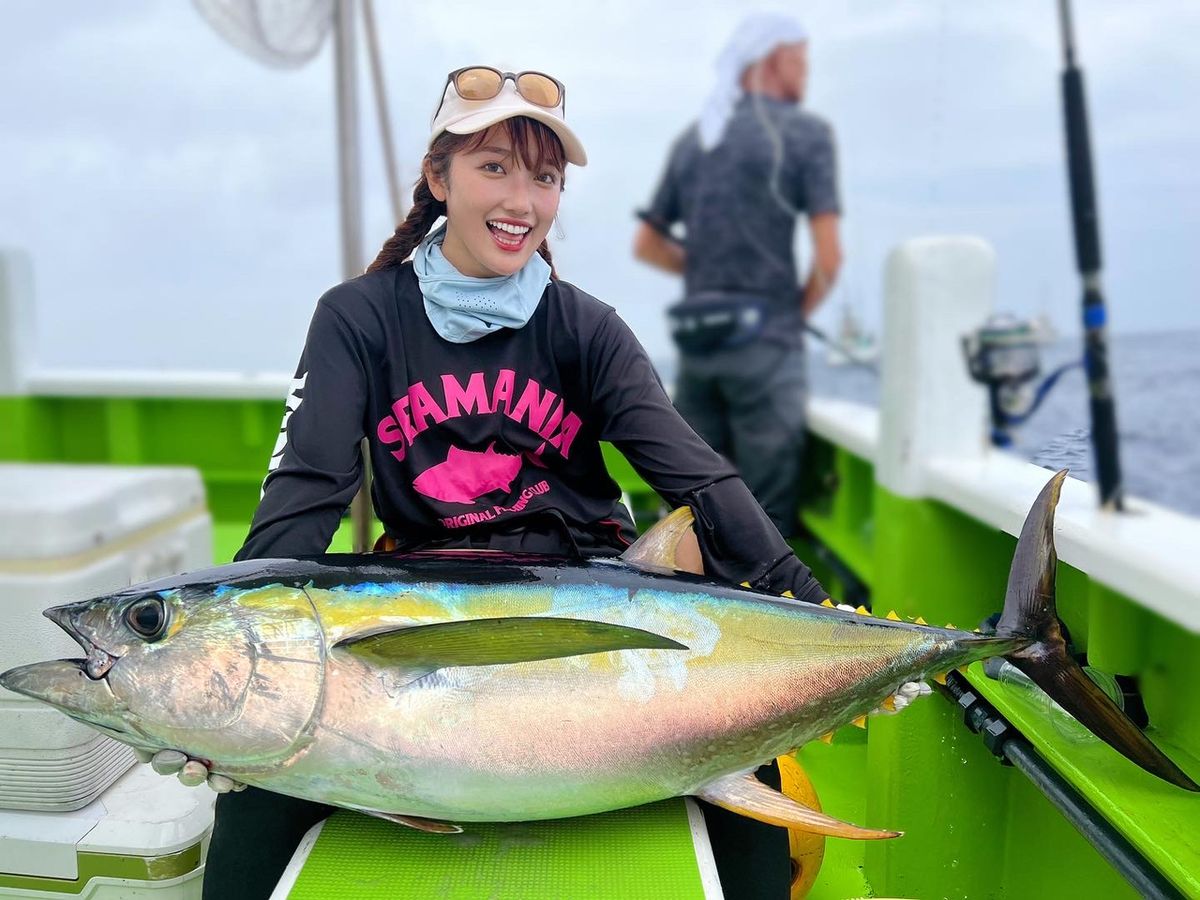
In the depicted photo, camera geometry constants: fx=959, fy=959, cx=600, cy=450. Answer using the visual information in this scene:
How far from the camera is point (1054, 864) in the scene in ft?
6.31

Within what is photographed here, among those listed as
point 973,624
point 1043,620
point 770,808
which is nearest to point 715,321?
point 973,624

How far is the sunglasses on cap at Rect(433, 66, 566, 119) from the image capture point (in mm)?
1808

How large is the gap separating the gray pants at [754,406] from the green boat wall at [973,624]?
333mm

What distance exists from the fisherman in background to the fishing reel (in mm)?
1237

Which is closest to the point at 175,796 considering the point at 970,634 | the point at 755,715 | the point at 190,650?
the point at 190,650

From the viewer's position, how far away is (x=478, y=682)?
131cm

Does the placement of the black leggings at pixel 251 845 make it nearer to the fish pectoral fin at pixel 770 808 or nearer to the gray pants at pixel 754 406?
the fish pectoral fin at pixel 770 808

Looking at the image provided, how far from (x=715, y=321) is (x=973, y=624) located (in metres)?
2.07

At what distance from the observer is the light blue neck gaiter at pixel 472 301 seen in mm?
1847

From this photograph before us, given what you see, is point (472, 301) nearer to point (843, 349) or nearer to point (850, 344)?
point (843, 349)

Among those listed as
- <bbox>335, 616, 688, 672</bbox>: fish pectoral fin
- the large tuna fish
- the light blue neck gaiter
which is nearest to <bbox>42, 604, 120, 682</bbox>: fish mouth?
the large tuna fish

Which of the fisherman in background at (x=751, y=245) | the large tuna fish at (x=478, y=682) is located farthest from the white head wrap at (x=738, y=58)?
the large tuna fish at (x=478, y=682)

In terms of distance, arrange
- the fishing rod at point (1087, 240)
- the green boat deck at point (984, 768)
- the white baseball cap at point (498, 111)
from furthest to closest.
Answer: the fishing rod at point (1087, 240) → the white baseball cap at point (498, 111) → the green boat deck at point (984, 768)

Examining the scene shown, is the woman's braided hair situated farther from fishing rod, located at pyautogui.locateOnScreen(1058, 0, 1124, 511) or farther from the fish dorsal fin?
fishing rod, located at pyautogui.locateOnScreen(1058, 0, 1124, 511)
